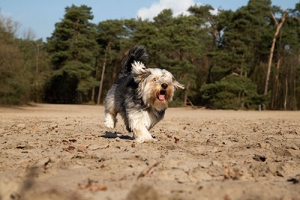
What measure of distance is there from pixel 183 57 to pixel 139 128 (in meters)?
37.8

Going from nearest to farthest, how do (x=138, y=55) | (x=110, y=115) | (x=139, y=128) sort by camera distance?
(x=139, y=128), (x=138, y=55), (x=110, y=115)

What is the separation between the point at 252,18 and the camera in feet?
135

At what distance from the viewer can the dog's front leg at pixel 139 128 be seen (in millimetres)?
7297

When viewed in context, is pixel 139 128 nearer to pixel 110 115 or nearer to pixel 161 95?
pixel 161 95

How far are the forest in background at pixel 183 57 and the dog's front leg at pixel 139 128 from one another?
952 inches

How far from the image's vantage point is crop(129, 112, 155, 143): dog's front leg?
287 inches

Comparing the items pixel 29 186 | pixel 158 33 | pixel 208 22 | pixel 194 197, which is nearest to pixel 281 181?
pixel 194 197

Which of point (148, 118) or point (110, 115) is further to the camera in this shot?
point (110, 115)

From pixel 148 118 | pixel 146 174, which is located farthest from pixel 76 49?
pixel 146 174

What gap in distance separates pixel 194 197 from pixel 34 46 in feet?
188

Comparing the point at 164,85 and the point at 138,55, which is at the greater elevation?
the point at 138,55

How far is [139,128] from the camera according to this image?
24.3 ft

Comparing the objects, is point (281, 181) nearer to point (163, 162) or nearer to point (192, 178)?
point (192, 178)

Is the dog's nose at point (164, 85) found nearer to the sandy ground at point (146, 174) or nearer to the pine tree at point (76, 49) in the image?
the sandy ground at point (146, 174)
